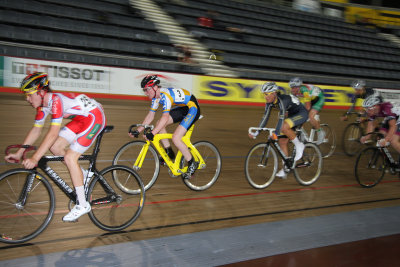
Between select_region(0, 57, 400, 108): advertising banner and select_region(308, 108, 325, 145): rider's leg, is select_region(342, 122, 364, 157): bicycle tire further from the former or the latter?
select_region(0, 57, 400, 108): advertising banner

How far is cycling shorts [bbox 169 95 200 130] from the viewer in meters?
4.38

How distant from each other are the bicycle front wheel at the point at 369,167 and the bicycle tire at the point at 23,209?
4.11 meters

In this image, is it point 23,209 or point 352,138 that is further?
point 352,138

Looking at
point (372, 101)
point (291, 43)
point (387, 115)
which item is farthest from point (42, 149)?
point (291, 43)

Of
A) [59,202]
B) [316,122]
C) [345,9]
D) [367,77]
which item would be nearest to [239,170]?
[316,122]

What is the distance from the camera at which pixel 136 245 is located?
2990mm

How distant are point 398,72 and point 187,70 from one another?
15119 mm

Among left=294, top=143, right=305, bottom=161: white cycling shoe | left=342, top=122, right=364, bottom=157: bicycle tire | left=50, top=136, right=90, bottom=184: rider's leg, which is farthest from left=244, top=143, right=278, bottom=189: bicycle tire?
left=342, top=122, right=364, bottom=157: bicycle tire

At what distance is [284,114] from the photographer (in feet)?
15.7

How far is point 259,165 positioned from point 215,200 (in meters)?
0.85

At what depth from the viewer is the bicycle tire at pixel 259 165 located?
4727mm

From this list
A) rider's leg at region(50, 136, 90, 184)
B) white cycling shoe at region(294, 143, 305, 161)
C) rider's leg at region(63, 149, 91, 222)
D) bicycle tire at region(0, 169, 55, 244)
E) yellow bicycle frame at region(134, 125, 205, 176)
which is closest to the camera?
bicycle tire at region(0, 169, 55, 244)

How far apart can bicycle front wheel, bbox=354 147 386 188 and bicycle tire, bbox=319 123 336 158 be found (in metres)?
1.81

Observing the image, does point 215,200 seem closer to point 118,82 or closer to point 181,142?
point 181,142
